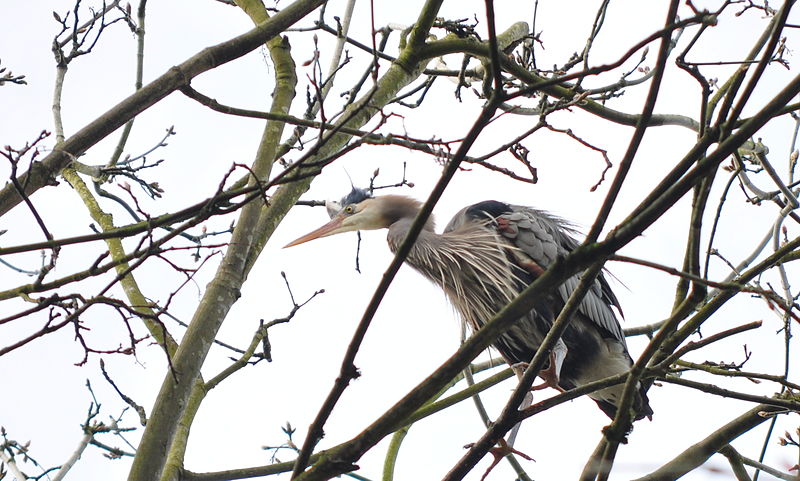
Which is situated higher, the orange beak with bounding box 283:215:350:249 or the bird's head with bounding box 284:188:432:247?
the bird's head with bounding box 284:188:432:247

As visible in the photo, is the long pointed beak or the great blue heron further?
the long pointed beak

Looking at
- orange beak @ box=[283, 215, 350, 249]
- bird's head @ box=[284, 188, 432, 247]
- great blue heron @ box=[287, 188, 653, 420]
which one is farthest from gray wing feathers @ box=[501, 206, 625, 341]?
orange beak @ box=[283, 215, 350, 249]

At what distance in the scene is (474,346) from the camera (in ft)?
5.42

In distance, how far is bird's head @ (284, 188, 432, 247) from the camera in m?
4.73

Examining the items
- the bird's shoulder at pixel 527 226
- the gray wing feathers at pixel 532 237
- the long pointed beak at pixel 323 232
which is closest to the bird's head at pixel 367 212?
the long pointed beak at pixel 323 232

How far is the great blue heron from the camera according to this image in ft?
14.1

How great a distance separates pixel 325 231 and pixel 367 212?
261 mm

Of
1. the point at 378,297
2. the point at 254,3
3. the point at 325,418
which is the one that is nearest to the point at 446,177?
the point at 378,297

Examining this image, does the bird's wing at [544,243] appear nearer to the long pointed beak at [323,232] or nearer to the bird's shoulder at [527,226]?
the bird's shoulder at [527,226]

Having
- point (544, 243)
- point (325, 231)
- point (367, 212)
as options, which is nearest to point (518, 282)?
point (544, 243)

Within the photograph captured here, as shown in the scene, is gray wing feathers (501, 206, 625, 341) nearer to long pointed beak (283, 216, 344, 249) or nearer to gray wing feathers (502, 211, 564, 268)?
gray wing feathers (502, 211, 564, 268)

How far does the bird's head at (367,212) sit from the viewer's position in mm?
4727

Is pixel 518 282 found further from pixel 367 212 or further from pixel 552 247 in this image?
pixel 367 212

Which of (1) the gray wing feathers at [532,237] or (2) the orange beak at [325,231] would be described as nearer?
(1) the gray wing feathers at [532,237]
